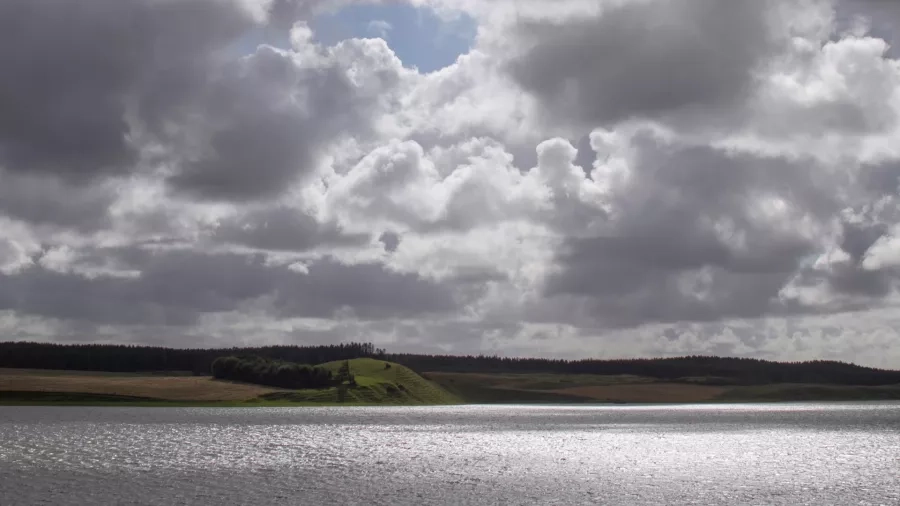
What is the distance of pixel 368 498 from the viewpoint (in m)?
56.2

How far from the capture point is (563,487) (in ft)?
209

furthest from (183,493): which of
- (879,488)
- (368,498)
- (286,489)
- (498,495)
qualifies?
(879,488)

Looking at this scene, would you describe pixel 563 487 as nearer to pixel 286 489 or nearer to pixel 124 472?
pixel 286 489

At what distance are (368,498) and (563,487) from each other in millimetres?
15075

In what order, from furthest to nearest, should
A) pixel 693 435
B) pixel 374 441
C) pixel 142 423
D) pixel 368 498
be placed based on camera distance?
pixel 142 423 → pixel 693 435 → pixel 374 441 → pixel 368 498

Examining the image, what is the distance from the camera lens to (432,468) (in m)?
77.3

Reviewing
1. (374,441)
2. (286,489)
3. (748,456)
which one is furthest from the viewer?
(374,441)

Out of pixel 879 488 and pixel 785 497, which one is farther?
pixel 879 488

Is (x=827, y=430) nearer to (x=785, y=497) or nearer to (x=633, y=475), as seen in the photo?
(x=633, y=475)

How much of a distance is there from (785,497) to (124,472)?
4809 cm

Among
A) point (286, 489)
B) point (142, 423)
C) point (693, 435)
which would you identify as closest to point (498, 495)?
point (286, 489)

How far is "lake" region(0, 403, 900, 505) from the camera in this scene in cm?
5722

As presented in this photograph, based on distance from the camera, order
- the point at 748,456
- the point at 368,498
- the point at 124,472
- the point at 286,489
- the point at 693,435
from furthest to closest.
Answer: the point at 693,435
the point at 748,456
the point at 124,472
the point at 286,489
the point at 368,498

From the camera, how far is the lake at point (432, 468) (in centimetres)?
5722
